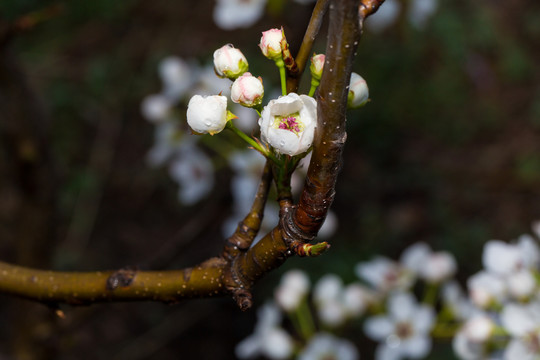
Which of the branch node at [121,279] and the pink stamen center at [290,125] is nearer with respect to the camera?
the pink stamen center at [290,125]

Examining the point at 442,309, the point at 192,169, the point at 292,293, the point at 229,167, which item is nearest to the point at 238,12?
the point at 192,169

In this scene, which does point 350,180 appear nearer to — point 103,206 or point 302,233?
point 103,206

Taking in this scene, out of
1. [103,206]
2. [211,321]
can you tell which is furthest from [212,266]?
[103,206]

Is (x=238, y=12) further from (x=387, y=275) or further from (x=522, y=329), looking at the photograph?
(x=522, y=329)

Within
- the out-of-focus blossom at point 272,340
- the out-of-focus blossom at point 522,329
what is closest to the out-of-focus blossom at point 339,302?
the out-of-focus blossom at point 272,340

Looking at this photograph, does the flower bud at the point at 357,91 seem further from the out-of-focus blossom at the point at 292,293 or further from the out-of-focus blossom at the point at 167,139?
the out-of-focus blossom at the point at 167,139

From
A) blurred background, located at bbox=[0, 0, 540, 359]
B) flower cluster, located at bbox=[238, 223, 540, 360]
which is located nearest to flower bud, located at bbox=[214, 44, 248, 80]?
flower cluster, located at bbox=[238, 223, 540, 360]
